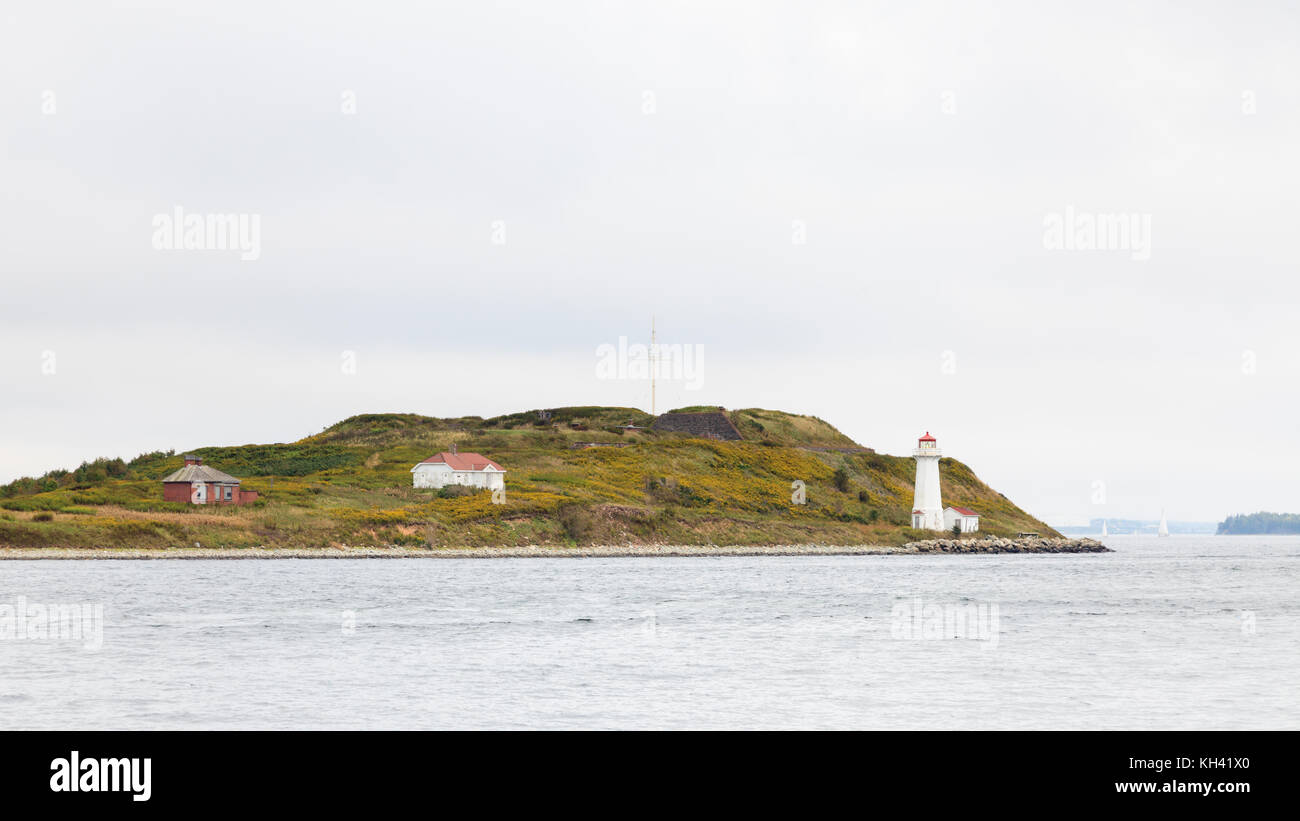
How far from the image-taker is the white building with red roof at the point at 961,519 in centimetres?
12800

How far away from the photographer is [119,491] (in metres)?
103

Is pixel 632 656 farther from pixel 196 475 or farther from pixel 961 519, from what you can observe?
pixel 961 519

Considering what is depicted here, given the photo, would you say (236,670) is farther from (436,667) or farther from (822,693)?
(822,693)

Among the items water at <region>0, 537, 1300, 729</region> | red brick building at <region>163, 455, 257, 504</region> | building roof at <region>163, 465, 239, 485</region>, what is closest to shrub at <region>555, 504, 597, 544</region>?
red brick building at <region>163, 455, 257, 504</region>

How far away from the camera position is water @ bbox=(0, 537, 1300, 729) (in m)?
26.6

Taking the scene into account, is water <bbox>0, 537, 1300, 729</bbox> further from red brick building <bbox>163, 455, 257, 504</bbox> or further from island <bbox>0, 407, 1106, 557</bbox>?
red brick building <bbox>163, 455, 257, 504</bbox>

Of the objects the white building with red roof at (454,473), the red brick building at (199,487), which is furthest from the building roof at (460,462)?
the red brick building at (199,487)

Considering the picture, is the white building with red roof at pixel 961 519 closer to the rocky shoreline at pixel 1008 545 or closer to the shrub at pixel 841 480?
the rocky shoreline at pixel 1008 545

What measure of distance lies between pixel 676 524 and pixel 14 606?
236ft

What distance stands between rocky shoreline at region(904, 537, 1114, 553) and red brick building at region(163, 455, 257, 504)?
60610mm

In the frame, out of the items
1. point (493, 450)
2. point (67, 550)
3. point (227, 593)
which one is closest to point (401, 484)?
point (493, 450)
